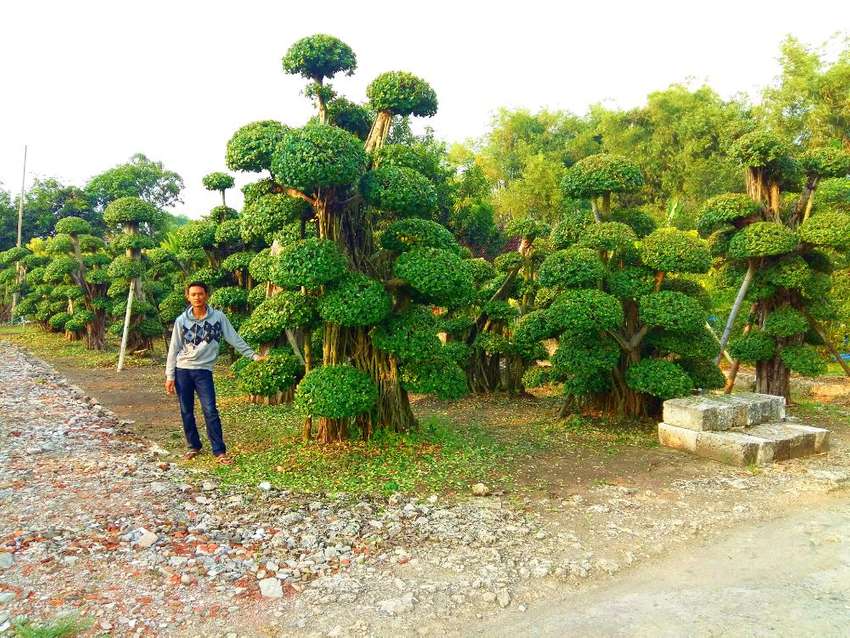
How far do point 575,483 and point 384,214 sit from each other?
334cm

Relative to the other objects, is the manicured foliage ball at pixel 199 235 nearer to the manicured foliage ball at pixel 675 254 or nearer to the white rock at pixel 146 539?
the white rock at pixel 146 539

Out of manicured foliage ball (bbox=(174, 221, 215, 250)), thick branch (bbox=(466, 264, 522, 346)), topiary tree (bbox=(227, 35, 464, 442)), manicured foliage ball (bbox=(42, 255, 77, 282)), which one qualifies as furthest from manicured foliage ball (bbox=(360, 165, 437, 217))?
manicured foliage ball (bbox=(42, 255, 77, 282))

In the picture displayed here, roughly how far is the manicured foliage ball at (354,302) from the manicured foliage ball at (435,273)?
1.03 feet

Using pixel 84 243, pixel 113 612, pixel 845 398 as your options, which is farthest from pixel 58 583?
pixel 84 243

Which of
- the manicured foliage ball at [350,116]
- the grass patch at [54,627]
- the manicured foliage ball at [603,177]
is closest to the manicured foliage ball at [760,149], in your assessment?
the manicured foliage ball at [603,177]

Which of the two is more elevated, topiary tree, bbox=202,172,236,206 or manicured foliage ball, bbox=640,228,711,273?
topiary tree, bbox=202,172,236,206

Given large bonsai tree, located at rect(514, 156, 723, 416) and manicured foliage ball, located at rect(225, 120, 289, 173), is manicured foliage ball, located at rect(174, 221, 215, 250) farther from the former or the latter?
large bonsai tree, located at rect(514, 156, 723, 416)

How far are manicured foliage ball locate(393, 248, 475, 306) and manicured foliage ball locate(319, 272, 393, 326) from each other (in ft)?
1.03

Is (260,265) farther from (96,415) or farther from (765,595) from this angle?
(765,595)

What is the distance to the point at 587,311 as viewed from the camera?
6.38 meters

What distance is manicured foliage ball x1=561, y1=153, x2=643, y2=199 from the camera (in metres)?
6.94

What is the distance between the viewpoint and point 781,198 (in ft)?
28.1

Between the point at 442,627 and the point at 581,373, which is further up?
the point at 581,373

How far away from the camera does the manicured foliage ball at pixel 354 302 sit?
545 centimetres
